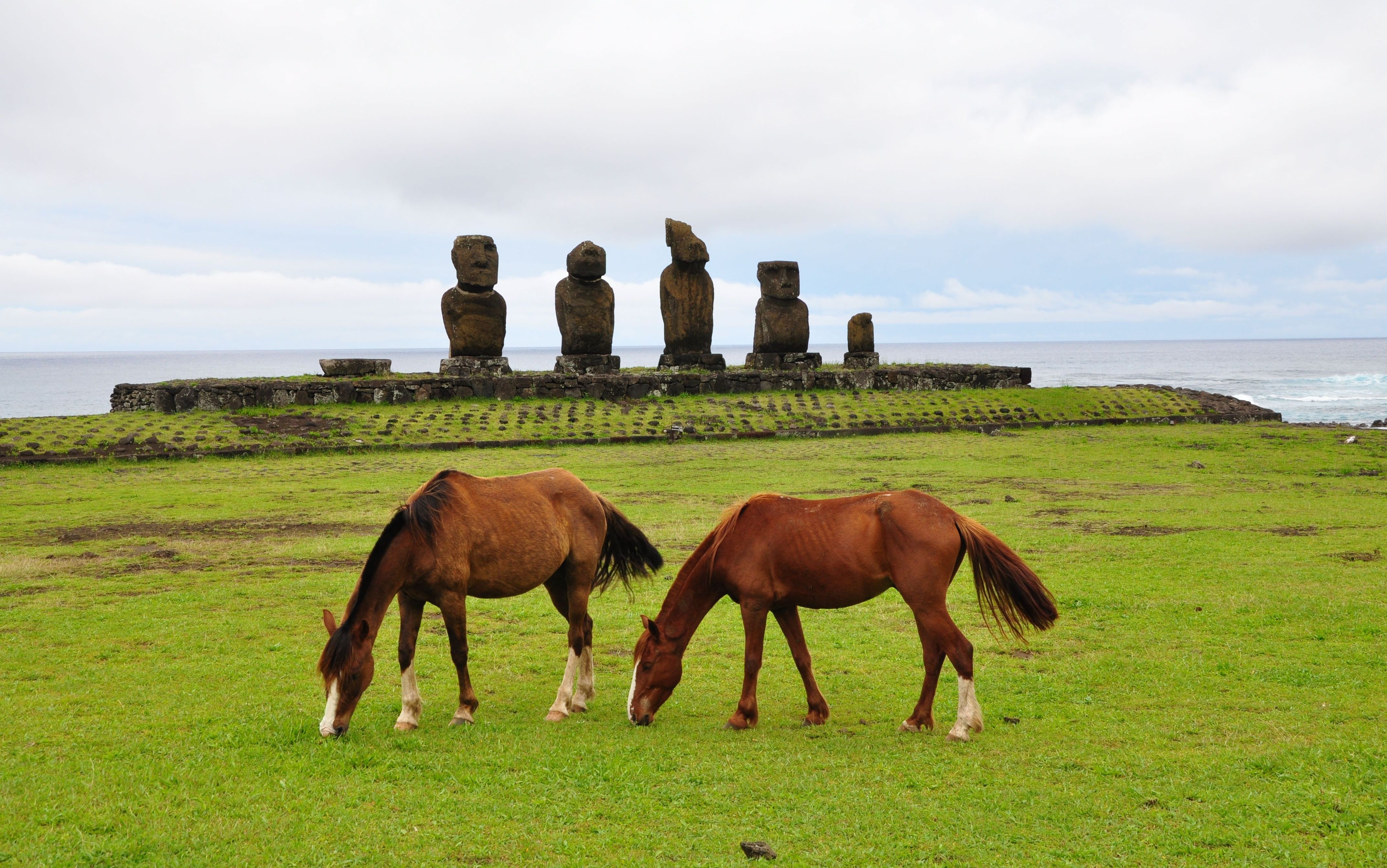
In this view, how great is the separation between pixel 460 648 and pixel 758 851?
2974mm

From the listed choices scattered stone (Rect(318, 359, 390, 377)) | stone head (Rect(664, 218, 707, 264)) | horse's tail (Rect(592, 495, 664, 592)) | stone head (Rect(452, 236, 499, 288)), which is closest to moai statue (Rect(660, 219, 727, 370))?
stone head (Rect(664, 218, 707, 264))

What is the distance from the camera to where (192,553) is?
13703 millimetres

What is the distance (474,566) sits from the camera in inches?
291

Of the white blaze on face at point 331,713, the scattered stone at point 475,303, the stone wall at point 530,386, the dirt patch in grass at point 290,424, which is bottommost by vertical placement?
the white blaze on face at point 331,713

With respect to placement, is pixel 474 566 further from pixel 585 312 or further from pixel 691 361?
pixel 691 361

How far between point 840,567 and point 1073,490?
13.2 m

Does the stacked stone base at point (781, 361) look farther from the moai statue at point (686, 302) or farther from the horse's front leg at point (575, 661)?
the horse's front leg at point (575, 661)

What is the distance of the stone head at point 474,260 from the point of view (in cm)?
3175

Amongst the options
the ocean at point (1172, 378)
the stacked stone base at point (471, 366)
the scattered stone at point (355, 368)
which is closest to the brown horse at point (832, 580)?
the stacked stone base at point (471, 366)

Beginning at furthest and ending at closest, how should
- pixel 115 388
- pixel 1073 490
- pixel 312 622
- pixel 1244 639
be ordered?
pixel 115 388, pixel 1073 490, pixel 312 622, pixel 1244 639

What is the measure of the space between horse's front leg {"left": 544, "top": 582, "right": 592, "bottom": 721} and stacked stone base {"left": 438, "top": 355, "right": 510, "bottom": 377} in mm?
25118

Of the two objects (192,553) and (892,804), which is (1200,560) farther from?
(192,553)

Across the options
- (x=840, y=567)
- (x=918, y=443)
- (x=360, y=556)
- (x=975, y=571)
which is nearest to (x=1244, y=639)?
(x=975, y=571)

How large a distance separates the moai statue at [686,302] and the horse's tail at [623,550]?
26521 millimetres
